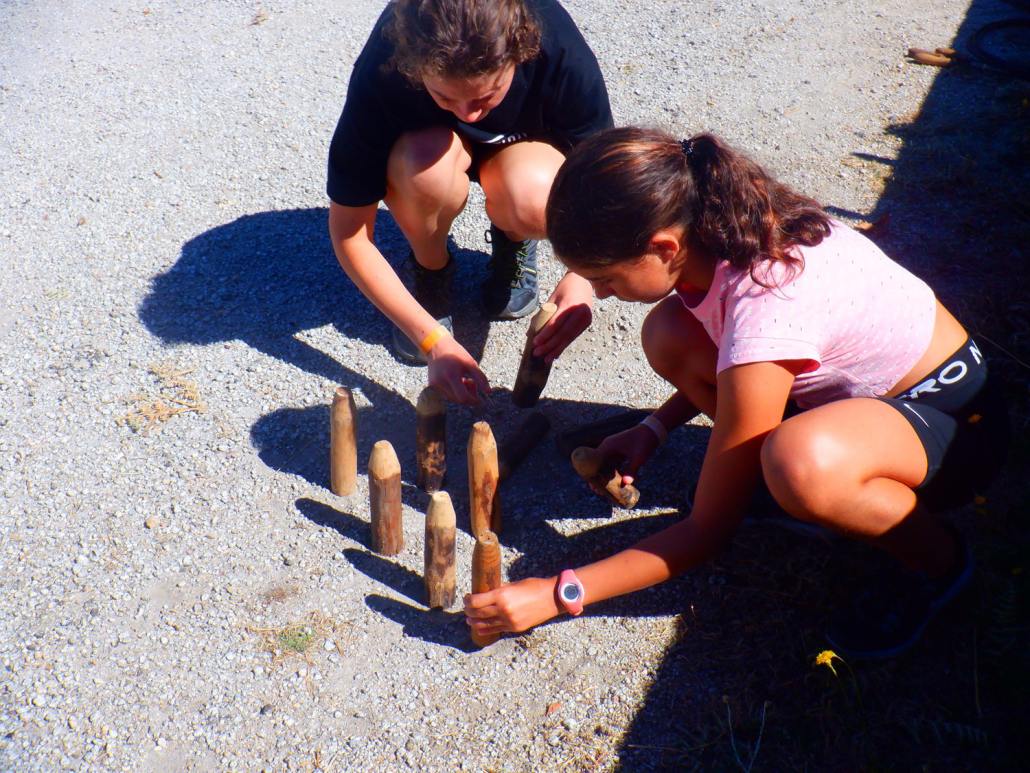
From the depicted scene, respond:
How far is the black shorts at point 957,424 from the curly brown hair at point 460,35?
161 cm

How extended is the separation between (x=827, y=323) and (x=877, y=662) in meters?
1.10

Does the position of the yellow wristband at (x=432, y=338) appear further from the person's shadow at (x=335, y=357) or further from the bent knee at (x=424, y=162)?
the bent knee at (x=424, y=162)

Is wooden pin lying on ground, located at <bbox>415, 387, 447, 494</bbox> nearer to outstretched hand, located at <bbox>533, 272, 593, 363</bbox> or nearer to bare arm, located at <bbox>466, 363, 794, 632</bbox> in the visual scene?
outstretched hand, located at <bbox>533, 272, 593, 363</bbox>

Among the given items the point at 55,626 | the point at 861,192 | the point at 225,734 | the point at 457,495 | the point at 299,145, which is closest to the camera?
the point at 225,734

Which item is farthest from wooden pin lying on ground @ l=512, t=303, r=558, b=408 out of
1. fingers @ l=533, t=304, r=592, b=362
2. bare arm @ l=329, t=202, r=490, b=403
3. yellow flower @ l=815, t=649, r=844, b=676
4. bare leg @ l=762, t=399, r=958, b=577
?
yellow flower @ l=815, t=649, r=844, b=676

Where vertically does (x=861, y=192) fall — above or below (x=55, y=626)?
above

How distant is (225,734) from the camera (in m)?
2.74

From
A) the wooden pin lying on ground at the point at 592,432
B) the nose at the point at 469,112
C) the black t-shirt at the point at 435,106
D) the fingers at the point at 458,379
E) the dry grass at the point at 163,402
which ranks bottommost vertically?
the dry grass at the point at 163,402

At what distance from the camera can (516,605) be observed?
2557 millimetres

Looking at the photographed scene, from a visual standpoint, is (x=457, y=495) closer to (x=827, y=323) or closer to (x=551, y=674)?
(x=551, y=674)

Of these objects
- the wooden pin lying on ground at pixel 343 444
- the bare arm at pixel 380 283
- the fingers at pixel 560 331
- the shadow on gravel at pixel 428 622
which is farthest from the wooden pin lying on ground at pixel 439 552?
the fingers at pixel 560 331

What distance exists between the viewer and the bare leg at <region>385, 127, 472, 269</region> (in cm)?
363

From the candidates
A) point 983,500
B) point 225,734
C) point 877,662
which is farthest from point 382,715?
point 983,500

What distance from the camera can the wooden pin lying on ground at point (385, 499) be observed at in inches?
119
